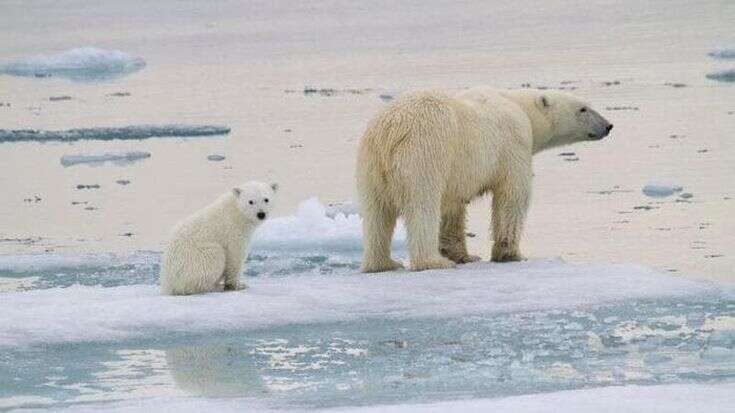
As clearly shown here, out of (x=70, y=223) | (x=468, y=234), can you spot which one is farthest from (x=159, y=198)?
(x=468, y=234)

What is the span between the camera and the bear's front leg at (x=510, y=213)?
9.37 metres

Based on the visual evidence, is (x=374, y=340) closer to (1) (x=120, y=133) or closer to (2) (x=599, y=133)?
(2) (x=599, y=133)

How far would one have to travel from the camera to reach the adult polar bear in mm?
8734

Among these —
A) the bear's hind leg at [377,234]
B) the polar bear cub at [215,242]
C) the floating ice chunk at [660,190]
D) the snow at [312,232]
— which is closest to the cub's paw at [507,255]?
the bear's hind leg at [377,234]

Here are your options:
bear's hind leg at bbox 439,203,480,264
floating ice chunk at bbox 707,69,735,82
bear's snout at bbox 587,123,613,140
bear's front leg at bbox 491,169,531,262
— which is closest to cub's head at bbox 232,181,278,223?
bear's hind leg at bbox 439,203,480,264

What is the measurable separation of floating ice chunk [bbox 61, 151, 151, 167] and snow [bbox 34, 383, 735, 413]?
8.46 m

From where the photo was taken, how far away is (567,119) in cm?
984

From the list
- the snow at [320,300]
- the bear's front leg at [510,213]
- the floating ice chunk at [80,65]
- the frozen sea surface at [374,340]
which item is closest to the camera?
the frozen sea surface at [374,340]

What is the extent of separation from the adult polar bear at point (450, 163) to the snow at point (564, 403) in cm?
245

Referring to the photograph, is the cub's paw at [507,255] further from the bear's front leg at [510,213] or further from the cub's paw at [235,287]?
the cub's paw at [235,287]

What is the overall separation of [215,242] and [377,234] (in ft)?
3.52

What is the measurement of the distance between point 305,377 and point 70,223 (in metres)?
5.48

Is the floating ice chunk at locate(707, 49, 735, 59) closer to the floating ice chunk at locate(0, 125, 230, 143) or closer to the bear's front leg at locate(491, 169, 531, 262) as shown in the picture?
the floating ice chunk at locate(0, 125, 230, 143)

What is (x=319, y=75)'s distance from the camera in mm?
22078
